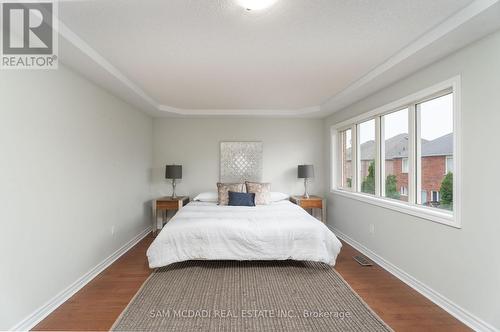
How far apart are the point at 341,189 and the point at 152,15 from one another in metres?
3.92

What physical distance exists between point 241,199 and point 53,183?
2.49 metres

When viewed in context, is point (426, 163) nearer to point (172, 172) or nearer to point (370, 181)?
point (370, 181)

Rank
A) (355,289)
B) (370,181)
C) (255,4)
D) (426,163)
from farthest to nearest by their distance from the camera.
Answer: (370,181)
(426,163)
(355,289)
(255,4)

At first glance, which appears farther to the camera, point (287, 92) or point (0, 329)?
point (287, 92)

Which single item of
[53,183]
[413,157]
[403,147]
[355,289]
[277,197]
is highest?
[403,147]

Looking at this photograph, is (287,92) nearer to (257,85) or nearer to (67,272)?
(257,85)

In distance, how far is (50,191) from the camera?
2.18m

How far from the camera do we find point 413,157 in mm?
2684

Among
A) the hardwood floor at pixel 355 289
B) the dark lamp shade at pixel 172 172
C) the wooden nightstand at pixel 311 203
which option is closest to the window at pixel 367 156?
the wooden nightstand at pixel 311 203

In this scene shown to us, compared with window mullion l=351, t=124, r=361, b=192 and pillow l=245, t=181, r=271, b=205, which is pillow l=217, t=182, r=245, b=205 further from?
window mullion l=351, t=124, r=361, b=192

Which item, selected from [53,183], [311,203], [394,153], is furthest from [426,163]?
[53,183]

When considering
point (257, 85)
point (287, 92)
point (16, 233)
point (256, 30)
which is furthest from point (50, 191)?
point (287, 92)

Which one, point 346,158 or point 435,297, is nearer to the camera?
point 435,297

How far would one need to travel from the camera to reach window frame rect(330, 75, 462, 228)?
2084 mm
